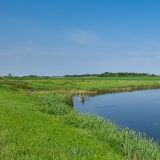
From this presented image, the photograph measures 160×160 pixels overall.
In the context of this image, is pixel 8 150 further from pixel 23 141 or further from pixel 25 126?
pixel 25 126

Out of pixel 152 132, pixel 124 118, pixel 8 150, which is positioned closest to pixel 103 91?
pixel 124 118

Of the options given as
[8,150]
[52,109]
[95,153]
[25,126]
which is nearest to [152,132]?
[52,109]

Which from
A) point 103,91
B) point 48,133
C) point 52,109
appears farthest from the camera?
point 103,91

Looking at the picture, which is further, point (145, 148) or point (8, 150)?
point (145, 148)

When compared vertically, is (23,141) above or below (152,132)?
above

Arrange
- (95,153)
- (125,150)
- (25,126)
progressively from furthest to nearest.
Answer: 1. (25,126)
2. (125,150)
3. (95,153)

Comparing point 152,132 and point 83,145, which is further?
point 152,132

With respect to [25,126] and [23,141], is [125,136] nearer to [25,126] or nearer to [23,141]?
[25,126]

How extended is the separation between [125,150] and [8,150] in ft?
22.2

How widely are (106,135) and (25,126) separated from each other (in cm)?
475

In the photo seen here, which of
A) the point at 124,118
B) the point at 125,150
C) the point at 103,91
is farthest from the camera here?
the point at 103,91

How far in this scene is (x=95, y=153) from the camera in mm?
18031

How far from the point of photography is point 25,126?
917 inches

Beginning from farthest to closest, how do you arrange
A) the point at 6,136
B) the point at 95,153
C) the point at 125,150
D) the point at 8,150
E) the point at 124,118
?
the point at 124,118 < the point at 125,150 < the point at 6,136 < the point at 95,153 < the point at 8,150
